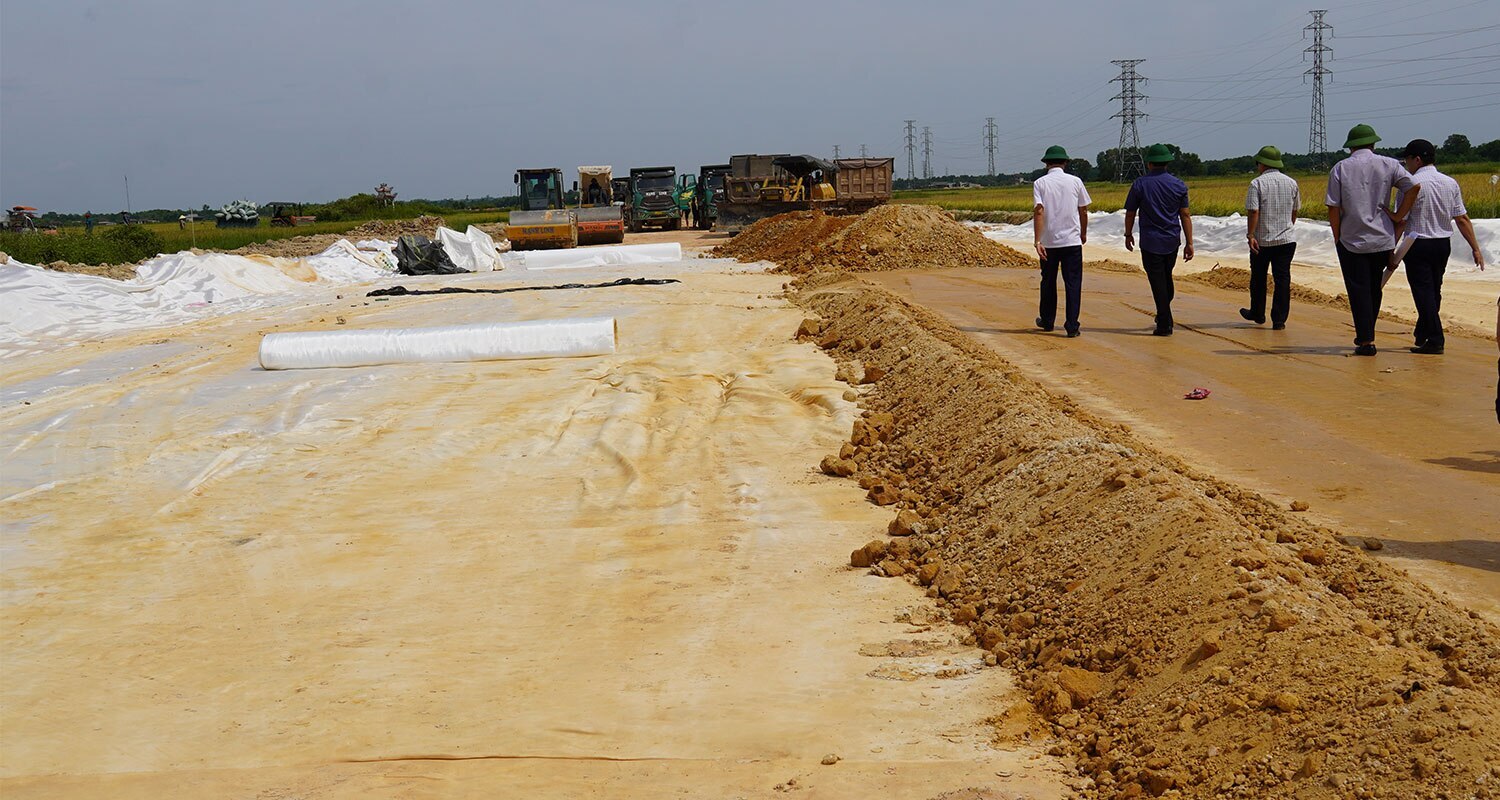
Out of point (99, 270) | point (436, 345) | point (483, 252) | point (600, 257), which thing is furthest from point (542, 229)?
point (436, 345)

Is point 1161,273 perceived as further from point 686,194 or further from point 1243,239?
point 686,194

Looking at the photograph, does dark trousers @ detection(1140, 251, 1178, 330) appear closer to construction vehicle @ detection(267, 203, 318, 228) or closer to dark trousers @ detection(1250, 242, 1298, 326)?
dark trousers @ detection(1250, 242, 1298, 326)

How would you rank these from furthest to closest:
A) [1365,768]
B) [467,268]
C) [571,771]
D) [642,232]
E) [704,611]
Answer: [642,232] < [467,268] < [704,611] < [571,771] < [1365,768]

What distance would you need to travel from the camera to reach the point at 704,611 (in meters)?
6.01

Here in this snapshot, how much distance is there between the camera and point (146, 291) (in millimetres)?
22828

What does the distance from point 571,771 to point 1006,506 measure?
3.01 metres

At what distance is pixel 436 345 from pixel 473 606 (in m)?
7.79

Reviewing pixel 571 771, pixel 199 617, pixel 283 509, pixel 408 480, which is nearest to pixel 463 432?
pixel 408 480

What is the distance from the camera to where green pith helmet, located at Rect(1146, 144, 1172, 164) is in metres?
11.1

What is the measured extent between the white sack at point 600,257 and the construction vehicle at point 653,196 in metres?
18.3

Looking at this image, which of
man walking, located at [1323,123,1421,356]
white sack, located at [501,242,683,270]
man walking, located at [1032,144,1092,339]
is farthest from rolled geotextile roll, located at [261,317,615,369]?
white sack, located at [501,242,683,270]

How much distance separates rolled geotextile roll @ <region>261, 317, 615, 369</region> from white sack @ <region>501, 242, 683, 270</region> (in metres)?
14.8

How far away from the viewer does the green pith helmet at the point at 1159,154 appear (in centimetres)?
1115

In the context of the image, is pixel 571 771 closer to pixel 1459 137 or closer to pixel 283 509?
pixel 283 509
